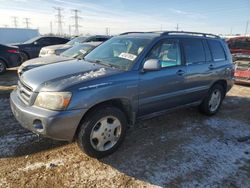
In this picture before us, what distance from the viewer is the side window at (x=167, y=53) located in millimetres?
4043

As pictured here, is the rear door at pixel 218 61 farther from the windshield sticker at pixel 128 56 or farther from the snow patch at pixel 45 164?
the snow patch at pixel 45 164

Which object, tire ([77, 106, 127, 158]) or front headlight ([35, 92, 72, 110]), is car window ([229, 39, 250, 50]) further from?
front headlight ([35, 92, 72, 110])

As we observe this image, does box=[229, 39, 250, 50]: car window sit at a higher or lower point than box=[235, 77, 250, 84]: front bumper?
higher

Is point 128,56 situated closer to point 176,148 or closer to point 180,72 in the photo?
point 180,72

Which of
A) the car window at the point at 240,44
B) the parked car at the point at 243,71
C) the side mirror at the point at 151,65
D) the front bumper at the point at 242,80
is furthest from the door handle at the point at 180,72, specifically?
the car window at the point at 240,44

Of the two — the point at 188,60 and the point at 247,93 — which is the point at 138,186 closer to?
the point at 188,60

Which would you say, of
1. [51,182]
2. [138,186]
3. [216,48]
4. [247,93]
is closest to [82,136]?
[51,182]

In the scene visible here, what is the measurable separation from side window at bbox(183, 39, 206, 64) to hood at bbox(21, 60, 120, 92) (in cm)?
170

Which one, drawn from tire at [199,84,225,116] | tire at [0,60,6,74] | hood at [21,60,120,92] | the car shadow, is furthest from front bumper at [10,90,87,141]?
tire at [0,60,6,74]

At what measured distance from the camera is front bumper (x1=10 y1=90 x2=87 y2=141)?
9.71 feet

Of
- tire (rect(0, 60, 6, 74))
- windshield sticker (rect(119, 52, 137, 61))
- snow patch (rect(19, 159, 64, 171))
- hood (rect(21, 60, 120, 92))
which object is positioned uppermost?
windshield sticker (rect(119, 52, 137, 61))

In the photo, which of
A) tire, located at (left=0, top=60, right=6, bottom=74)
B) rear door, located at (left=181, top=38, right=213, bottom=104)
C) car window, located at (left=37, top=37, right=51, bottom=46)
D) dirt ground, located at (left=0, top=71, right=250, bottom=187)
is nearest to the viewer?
dirt ground, located at (left=0, top=71, right=250, bottom=187)

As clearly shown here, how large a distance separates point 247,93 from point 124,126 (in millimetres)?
5772

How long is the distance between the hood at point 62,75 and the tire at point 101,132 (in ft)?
1.60
